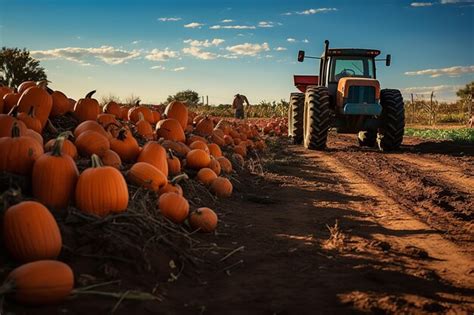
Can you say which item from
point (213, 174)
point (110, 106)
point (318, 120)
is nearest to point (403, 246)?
point (213, 174)

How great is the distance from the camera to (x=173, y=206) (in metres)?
4.52

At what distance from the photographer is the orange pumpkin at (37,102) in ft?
18.2

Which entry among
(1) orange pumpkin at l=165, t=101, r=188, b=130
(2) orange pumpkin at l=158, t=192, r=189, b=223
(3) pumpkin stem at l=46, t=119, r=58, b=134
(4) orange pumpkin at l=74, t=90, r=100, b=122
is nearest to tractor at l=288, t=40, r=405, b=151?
(1) orange pumpkin at l=165, t=101, r=188, b=130

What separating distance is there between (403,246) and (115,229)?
2776 mm

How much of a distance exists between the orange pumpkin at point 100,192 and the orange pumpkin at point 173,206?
737 millimetres

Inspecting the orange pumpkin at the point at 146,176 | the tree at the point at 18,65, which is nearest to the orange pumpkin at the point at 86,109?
the orange pumpkin at the point at 146,176

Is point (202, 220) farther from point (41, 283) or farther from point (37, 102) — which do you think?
point (37, 102)

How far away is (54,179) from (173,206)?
122 centimetres

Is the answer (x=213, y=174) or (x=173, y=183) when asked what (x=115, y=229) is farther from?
(x=213, y=174)

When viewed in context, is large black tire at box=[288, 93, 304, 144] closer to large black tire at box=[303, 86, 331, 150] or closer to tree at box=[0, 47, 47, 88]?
large black tire at box=[303, 86, 331, 150]

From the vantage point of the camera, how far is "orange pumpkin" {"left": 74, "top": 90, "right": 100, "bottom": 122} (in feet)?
21.5

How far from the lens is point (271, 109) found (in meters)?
43.5

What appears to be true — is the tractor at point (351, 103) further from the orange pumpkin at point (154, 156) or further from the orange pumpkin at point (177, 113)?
the orange pumpkin at point (154, 156)

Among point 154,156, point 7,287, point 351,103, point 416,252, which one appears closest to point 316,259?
point 416,252
